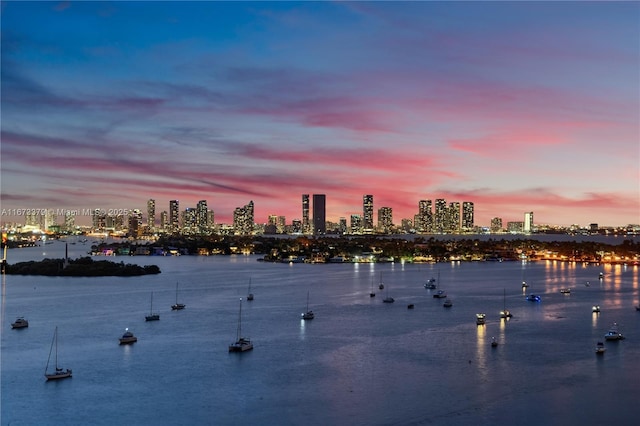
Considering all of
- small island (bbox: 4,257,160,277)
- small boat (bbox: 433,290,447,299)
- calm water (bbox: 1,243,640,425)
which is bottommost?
calm water (bbox: 1,243,640,425)

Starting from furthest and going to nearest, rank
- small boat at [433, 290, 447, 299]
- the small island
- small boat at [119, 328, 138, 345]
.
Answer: the small island → small boat at [433, 290, 447, 299] → small boat at [119, 328, 138, 345]

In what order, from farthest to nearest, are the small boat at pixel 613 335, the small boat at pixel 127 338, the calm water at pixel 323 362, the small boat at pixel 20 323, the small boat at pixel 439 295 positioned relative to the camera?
the small boat at pixel 439 295
the small boat at pixel 20 323
the small boat at pixel 613 335
the small boat at pixel 127 338
the calm water at pixel 323 362

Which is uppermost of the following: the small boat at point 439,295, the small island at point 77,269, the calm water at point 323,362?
the small island at point 77,269

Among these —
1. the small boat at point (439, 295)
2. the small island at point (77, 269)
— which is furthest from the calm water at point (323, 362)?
the small island at point (77, 269)

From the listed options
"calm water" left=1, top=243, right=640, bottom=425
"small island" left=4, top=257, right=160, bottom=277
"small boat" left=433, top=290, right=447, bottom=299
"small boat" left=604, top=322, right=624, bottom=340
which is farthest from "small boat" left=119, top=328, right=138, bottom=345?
"small island" left=4, top=257, right=160, bottom=277

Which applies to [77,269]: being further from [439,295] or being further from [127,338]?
[127,338]

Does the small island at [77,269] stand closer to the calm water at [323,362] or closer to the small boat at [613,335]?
the calm water at [323,362]

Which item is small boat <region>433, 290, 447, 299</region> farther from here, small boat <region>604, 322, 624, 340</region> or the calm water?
small boat <region>604, 322, 624, 340</region>

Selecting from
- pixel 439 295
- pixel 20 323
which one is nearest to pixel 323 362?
pixel 20 323
